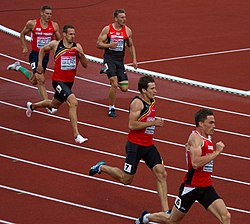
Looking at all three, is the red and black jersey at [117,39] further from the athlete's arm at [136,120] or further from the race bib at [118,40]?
the athlete's arm at [136,120]

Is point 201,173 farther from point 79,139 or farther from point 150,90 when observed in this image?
point 79,139

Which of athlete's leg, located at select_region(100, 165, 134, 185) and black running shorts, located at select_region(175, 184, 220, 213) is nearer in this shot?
black running shorts, located at select_region(175, 184, 220, 213)

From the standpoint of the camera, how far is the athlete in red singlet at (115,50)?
15.2 meters

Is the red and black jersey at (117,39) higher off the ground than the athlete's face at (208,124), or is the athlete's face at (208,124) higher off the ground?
Answer: the red and black jersey at (117,39)

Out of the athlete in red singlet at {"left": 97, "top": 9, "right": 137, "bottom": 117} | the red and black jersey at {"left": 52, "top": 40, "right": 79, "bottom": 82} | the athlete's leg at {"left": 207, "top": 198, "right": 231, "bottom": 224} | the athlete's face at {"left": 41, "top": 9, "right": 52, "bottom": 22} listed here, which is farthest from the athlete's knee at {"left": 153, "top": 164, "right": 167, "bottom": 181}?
the athlete's face at {"left": 41, "top": 9, "right": 52, "bottom": 22}

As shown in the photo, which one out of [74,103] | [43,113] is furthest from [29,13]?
[74,103]

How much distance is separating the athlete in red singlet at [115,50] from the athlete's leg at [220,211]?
18.4 ft

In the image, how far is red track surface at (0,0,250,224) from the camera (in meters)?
11.7

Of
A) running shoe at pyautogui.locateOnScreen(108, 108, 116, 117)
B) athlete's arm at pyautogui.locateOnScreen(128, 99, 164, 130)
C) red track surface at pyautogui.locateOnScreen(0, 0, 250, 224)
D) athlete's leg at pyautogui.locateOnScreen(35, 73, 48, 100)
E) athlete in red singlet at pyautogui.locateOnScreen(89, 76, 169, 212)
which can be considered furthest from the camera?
running shoe at pyautogui.locateOnScreen(108, 108, 116, 117)

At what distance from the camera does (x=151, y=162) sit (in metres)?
11.2

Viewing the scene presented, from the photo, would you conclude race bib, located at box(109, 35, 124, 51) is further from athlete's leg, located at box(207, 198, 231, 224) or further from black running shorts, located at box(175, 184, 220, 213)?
athlete's leg, located at box(207, 198, 231, 224)

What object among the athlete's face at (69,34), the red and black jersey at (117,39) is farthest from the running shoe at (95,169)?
the red and black jersey at (117,39)

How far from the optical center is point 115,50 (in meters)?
15.3

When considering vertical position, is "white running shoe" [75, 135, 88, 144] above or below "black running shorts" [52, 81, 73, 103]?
below
